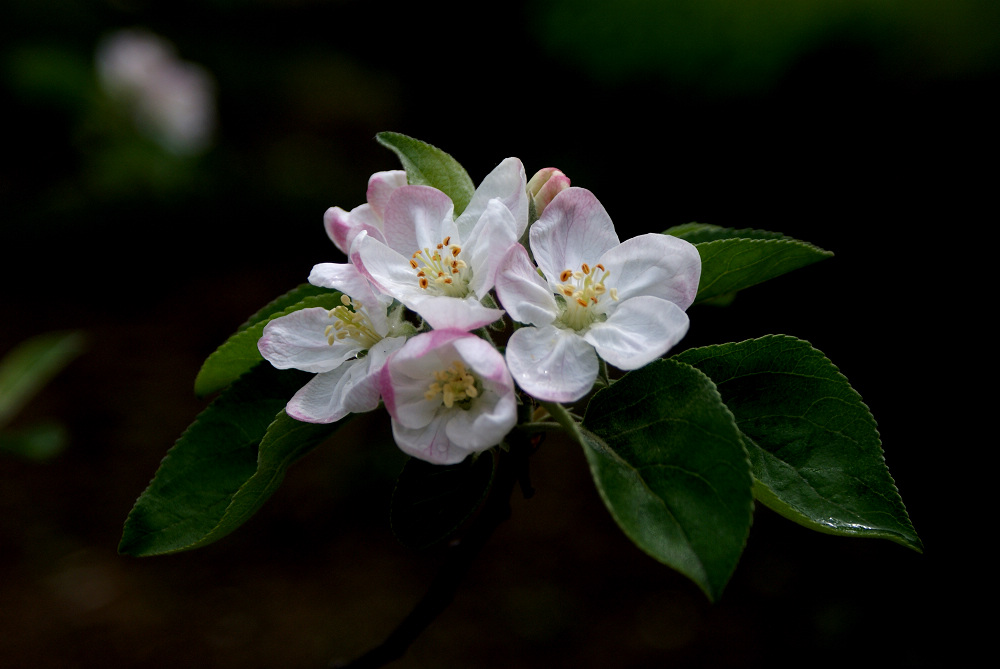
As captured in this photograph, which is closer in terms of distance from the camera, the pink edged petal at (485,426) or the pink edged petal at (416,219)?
the pink edged petal at (485,426)

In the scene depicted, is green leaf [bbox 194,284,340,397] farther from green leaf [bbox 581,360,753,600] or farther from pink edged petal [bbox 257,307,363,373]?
green leaf [bbox 581,360,753,600]

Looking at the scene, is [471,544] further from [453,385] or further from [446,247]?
[446,247]

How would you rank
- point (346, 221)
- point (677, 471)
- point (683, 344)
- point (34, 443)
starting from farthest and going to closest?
point (683, 344) < point (34, 443) < point (346, 221) < point (677, 471)

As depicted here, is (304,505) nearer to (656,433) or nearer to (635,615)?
(635,615)

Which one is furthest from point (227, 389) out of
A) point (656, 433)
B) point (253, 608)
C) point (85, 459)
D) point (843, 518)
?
point (85, 459)

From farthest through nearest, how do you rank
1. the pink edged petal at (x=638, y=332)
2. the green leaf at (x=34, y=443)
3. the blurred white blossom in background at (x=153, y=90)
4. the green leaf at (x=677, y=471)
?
the blurred white blossom in background at (x=153, y=90) < the green leaf at (x=34, y=443) < the pink edged petal at (x=638, y=332) < the green leaf at (x=677, y=471)

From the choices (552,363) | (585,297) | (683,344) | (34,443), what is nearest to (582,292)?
(585,297)

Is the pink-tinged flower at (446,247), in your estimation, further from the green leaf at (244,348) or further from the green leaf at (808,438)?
the green leaf at (808,438)

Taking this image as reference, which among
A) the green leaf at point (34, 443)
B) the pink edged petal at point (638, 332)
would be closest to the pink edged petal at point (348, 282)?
the pink edged petal at point (638, 332)
